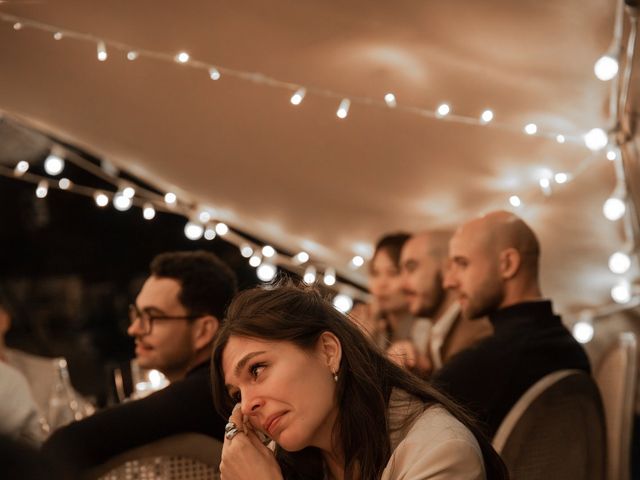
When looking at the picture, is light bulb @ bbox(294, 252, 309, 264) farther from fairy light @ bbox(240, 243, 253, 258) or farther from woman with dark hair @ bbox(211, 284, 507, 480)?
woman with dark hair @ bbox(211, 284, 507, 480)

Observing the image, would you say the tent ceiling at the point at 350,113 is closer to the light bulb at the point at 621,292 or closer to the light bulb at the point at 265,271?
the light bulb at the point at 621,292

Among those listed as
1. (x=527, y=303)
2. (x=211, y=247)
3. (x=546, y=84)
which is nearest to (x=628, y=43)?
(x=546, y=84)

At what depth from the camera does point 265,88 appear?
3744mm

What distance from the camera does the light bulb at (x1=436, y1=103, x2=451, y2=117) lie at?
3.63m

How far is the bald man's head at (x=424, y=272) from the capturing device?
13.5 ft

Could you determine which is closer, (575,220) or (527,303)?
(527,303)

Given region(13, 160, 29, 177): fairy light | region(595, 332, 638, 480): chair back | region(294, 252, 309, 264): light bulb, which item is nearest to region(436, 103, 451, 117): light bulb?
region(595, 332, 638, 480): chair back

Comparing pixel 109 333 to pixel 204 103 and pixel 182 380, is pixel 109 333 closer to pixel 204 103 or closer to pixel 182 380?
pixel 204 103

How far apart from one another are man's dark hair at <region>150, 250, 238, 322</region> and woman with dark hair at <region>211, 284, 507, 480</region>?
906 mm

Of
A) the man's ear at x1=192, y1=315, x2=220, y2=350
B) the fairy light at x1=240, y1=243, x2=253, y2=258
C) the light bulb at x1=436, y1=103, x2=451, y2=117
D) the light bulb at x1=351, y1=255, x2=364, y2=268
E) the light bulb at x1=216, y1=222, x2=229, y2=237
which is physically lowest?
the man's ear at x1=192, y1=315, x2=220, y2=350

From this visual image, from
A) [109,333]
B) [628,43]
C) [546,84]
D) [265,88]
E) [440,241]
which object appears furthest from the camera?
[109,333]

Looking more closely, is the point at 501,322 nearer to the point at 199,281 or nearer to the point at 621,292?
the point at 199,281

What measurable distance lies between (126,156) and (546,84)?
1804mm

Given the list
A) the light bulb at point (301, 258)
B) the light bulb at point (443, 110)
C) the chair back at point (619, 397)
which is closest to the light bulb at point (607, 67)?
the light bulb at point (443, 110)
